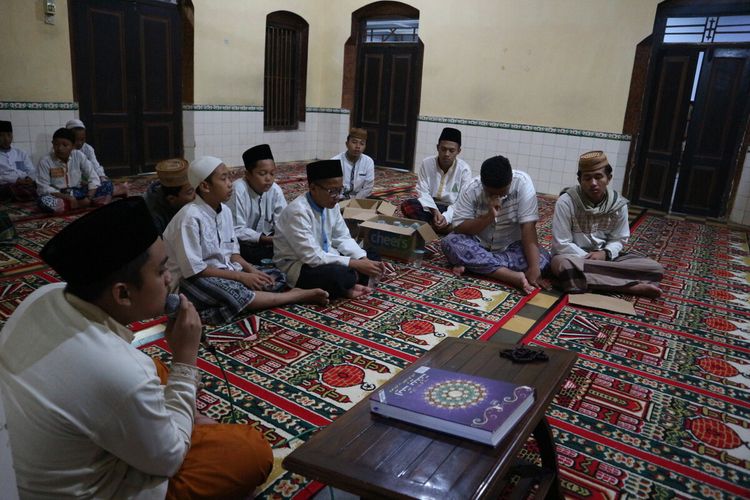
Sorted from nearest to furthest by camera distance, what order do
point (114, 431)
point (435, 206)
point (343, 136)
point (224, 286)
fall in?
point (114, 431) → point (224, 286) → point (435, 206) → point (343, 136)

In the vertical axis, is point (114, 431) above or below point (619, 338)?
above

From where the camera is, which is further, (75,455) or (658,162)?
(658,162)

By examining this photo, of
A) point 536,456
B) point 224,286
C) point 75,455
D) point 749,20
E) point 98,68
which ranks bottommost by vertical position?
point 536,456

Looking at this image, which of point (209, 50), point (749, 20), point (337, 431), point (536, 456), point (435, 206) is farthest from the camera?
point (209, 50)

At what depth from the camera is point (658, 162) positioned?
6812mm

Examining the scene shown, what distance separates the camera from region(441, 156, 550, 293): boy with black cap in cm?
360

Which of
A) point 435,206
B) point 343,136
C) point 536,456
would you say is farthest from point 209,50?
point 536,456

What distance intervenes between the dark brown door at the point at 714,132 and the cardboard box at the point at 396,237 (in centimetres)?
427

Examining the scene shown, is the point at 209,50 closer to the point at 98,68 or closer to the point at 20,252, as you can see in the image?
the point at 98,68

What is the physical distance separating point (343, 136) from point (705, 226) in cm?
568

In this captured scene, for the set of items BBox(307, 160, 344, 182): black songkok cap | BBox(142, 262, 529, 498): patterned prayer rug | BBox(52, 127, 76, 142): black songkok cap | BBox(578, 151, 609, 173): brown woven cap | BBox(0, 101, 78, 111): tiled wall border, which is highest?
BBox(0, 101, 78, 111): tiled wall border

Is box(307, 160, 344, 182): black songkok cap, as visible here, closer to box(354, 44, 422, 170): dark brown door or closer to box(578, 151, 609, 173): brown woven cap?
box(578, 151, 609, 173): brown woven cap

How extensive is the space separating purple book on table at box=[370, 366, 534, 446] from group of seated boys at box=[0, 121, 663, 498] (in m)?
0.46

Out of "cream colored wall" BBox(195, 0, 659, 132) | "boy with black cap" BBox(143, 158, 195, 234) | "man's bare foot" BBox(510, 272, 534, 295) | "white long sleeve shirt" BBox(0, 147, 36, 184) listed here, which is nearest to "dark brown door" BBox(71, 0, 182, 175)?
"cream colored wall" BBox(195, 0, 659, 132)
